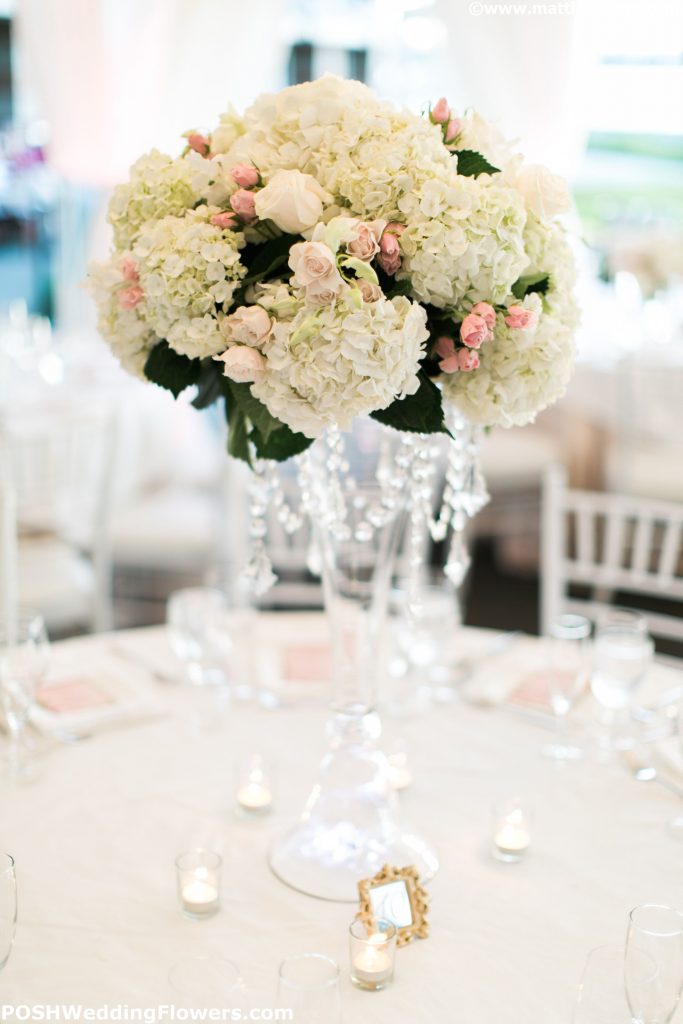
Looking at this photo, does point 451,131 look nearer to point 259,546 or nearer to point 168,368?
point 168,368

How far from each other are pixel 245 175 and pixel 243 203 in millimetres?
36

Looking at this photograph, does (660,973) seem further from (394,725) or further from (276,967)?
(394,725)

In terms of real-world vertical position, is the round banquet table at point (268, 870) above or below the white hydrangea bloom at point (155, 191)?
below

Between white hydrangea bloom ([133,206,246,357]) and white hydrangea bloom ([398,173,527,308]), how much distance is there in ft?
Answer: 0.59

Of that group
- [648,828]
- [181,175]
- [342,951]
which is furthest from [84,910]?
[181,175]

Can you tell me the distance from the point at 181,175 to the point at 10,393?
8.44 feet

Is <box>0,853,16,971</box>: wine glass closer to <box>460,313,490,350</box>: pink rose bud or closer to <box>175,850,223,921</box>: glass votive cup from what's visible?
<box>175,850,223,921</box>: glass votive cup

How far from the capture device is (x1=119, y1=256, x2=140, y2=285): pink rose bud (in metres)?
1.22

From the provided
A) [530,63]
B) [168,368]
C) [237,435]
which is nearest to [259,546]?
[237,435]

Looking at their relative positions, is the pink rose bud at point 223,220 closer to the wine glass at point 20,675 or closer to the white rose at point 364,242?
the white rose at point 364,242

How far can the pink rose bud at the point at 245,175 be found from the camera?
3.83ft

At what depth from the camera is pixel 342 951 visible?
1.22 meters

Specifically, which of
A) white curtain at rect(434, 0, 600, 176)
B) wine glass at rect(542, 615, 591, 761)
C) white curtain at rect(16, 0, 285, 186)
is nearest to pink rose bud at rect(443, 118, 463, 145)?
wine glass at rect(542, 615, 591, 761)

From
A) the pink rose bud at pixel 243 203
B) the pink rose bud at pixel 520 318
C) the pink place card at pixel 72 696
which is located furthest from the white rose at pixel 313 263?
the pink place card at pixel 72 696
